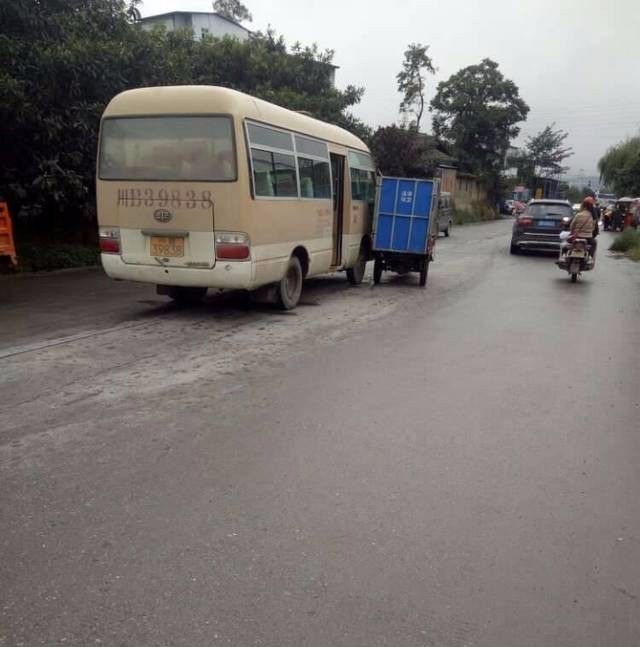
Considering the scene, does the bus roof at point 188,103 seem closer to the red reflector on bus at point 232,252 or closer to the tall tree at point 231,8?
the red reflector on bus at point 232,252

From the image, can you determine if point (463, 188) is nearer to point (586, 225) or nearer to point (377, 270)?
point (586, 225)

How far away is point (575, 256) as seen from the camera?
13594 mm

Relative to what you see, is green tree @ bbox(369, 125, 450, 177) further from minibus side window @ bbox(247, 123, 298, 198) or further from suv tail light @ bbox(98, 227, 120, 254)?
suv tail light @ bbox(98, 227, 120, 254)

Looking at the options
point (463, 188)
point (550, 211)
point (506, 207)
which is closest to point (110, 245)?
point (550, 211)

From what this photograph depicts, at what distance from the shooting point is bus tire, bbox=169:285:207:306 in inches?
389

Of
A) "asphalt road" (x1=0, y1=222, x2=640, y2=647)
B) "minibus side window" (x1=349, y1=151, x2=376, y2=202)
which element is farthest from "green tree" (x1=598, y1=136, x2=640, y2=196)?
"asphalt road" (x1=0, y1=222, x2=640, y2=647)

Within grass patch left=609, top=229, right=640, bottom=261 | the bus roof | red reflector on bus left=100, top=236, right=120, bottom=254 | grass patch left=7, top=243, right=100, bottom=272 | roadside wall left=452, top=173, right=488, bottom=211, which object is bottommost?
roadside wall left=452, top=173, right=488, bottom=211

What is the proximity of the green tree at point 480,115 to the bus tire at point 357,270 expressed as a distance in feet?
154

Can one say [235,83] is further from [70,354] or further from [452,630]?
[452,630]

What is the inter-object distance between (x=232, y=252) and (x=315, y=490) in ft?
15.6

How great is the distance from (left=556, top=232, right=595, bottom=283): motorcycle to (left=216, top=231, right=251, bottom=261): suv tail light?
820 centimetres

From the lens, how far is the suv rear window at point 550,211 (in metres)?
19.4

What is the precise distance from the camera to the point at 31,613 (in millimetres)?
2672

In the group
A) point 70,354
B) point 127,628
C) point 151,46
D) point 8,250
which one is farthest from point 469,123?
point 127,628
